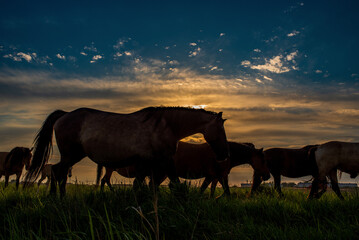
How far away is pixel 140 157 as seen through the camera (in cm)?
594

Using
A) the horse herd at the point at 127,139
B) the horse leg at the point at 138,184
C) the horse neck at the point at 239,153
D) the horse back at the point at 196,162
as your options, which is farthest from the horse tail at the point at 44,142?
the horse neck at the point at 239,153

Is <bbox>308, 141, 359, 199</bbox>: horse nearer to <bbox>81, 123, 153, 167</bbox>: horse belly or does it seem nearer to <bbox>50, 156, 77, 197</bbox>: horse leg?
<bbox>81, 123, 153, 167</bbox>: horse belly

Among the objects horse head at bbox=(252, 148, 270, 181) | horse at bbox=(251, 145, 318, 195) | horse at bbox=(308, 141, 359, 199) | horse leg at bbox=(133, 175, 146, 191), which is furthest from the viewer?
horse at bbox=(251, 145, 318, 195)

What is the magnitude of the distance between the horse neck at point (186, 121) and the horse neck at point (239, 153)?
4.17 meters

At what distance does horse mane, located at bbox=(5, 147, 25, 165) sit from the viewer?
13078 mm

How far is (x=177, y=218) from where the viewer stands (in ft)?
13.2

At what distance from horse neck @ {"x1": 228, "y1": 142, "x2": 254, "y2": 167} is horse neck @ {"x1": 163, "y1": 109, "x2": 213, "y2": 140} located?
4.17m

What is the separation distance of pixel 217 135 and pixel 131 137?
2056 mm

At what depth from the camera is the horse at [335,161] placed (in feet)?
28.0

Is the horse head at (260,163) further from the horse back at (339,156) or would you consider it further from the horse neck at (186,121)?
the horse neck at (186,121)

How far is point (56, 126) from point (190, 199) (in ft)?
12.9

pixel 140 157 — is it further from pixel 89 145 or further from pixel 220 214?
pixel 220 214

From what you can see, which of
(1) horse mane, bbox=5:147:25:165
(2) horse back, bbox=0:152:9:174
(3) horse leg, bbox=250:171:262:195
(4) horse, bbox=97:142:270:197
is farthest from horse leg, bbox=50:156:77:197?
(2) horse back, bbox=0:152:9:174

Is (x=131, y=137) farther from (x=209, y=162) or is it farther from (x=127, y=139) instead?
A: (x=209, y=162)
